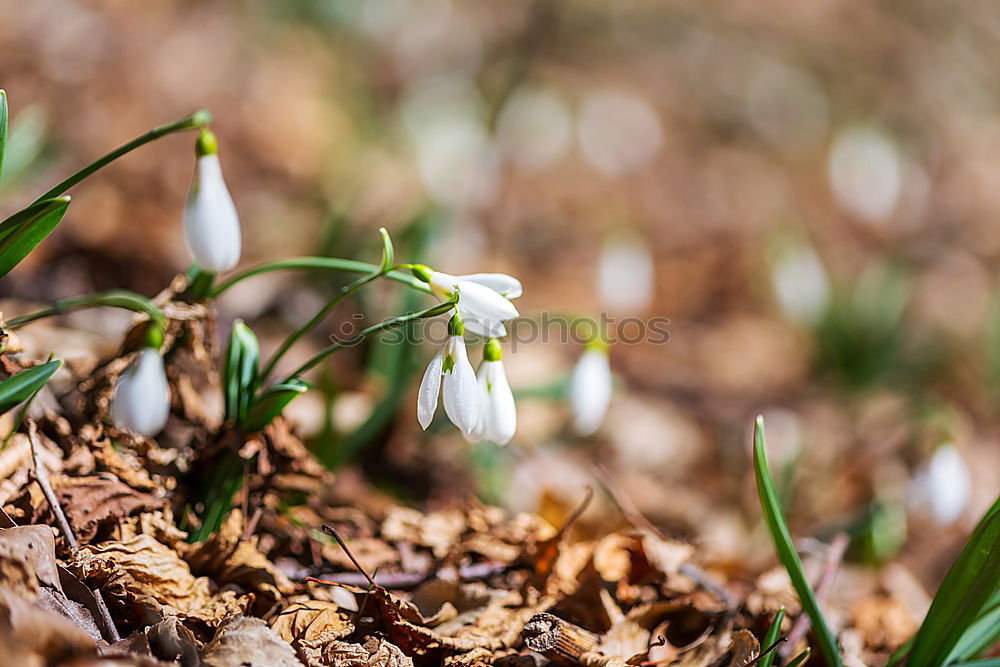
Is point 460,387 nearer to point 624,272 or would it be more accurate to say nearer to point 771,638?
point 771,638

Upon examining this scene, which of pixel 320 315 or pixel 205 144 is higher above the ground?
pixel 205 144

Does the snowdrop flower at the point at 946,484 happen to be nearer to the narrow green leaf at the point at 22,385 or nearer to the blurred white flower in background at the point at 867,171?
the narrow green leaf at the point at 22,385

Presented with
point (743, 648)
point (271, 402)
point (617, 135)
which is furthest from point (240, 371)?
point (617, 135)

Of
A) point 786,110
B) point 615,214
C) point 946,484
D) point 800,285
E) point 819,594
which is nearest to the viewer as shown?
point 819,594

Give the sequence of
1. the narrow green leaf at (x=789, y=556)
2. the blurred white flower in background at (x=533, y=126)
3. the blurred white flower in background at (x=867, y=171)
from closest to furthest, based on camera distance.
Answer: the narrow green leaf at (x=789, y=556)
the blurred white flower in background at (x=533, y=126)
the blurred white flower in background at (x=867, y=171)

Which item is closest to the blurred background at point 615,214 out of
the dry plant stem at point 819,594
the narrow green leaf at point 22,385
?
the dry plant stem at point 819,594

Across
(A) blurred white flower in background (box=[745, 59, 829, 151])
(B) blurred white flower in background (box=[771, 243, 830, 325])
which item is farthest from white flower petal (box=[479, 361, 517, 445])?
(A) blurred white flower in background (box=[745, 59, 829, 151])

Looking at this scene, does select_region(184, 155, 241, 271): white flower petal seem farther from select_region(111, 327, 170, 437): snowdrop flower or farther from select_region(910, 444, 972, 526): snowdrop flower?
select_region(910, 444, 972, 526): snowdrop flower
